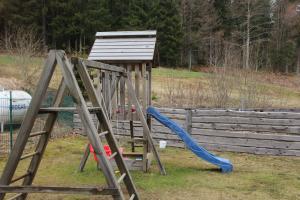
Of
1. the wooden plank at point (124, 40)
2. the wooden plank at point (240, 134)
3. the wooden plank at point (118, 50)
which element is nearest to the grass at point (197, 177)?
the wooden plank at point (240, 134)

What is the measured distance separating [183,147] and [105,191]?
695cm

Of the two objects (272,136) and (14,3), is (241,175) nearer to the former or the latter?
(272,136)

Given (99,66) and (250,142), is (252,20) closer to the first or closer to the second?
(250,142)

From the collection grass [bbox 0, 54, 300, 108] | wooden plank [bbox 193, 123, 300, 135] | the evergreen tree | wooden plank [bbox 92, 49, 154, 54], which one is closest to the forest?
the evergreen tree

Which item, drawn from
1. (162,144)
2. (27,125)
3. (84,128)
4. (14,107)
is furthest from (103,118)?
(14,107)

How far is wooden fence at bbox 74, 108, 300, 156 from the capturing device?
9703 millimetres

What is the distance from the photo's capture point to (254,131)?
A: 1035cm

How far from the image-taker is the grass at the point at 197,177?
634cm

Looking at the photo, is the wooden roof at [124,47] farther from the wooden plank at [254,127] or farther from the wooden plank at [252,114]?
the wooden plank at [254,127]

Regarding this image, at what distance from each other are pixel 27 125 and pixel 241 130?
282 inches

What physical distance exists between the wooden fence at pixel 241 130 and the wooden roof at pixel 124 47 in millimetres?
2256

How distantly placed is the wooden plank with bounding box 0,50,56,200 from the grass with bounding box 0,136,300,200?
5.65 ft

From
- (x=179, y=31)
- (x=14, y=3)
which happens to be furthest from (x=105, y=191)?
(x=179, y=31)

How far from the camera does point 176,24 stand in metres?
41.2
